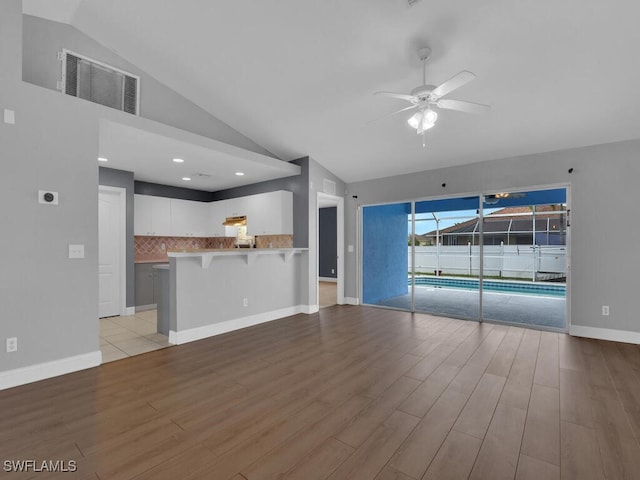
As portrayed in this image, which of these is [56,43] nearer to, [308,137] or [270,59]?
[270,59]

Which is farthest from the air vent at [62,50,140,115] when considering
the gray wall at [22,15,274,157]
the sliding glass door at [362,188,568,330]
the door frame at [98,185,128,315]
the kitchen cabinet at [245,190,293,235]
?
the sliding glass door at [362,188,568,330]

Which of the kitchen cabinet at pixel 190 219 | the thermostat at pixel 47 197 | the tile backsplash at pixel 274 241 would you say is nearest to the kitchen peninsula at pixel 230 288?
the tile backsplash at pixel 274 241

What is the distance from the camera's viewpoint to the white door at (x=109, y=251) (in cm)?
521

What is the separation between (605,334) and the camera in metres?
4.07

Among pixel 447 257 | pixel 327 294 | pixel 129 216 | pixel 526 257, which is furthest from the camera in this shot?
pixel 327 294

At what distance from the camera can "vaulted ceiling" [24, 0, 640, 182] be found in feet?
8.73

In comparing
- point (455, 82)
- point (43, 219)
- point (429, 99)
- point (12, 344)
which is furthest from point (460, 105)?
point (12, 344)

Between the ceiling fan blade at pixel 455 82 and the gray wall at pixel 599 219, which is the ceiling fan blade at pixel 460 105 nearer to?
the ceiling fan blade at pixel 455 82

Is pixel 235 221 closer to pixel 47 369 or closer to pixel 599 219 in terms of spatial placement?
pixel 47 369

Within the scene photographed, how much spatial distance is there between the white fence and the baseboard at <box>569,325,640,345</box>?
6.34 ft

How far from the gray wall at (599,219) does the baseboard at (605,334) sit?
53 mm

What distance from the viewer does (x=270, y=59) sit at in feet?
11.2

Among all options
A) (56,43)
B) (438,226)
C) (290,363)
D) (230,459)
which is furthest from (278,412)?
(438,226)

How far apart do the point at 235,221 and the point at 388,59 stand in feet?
14.1
